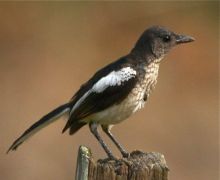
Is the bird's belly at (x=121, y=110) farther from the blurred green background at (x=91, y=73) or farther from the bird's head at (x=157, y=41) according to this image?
the blurred green background at (x=91, y=73)

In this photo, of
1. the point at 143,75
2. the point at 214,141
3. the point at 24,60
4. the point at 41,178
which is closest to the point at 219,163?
the point at 214,141

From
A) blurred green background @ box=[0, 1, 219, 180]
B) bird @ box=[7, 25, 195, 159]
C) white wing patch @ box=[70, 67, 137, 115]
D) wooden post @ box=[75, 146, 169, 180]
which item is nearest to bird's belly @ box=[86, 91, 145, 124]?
bird @ box=[7, 25, 195, 159]

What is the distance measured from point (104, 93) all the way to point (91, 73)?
666cm

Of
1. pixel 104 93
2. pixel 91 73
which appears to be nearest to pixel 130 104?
pixel 104 93

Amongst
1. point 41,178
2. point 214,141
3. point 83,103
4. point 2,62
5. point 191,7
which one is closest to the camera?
point 83,103

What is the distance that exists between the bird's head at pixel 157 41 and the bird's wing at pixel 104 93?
1.61ft

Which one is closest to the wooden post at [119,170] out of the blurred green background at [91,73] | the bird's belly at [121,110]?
the bird's belly at [121,110]

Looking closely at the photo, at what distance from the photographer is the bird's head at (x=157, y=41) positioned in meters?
8.14

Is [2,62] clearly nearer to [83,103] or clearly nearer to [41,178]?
[41,178]

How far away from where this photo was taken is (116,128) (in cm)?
1277

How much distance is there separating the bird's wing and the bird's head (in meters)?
0.49

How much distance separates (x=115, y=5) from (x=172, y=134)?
3534mm

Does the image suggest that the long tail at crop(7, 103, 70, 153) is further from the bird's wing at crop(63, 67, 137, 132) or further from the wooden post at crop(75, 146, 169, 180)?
the wooden post at crop(75, 146, 169, 180)

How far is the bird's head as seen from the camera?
8141 mm
